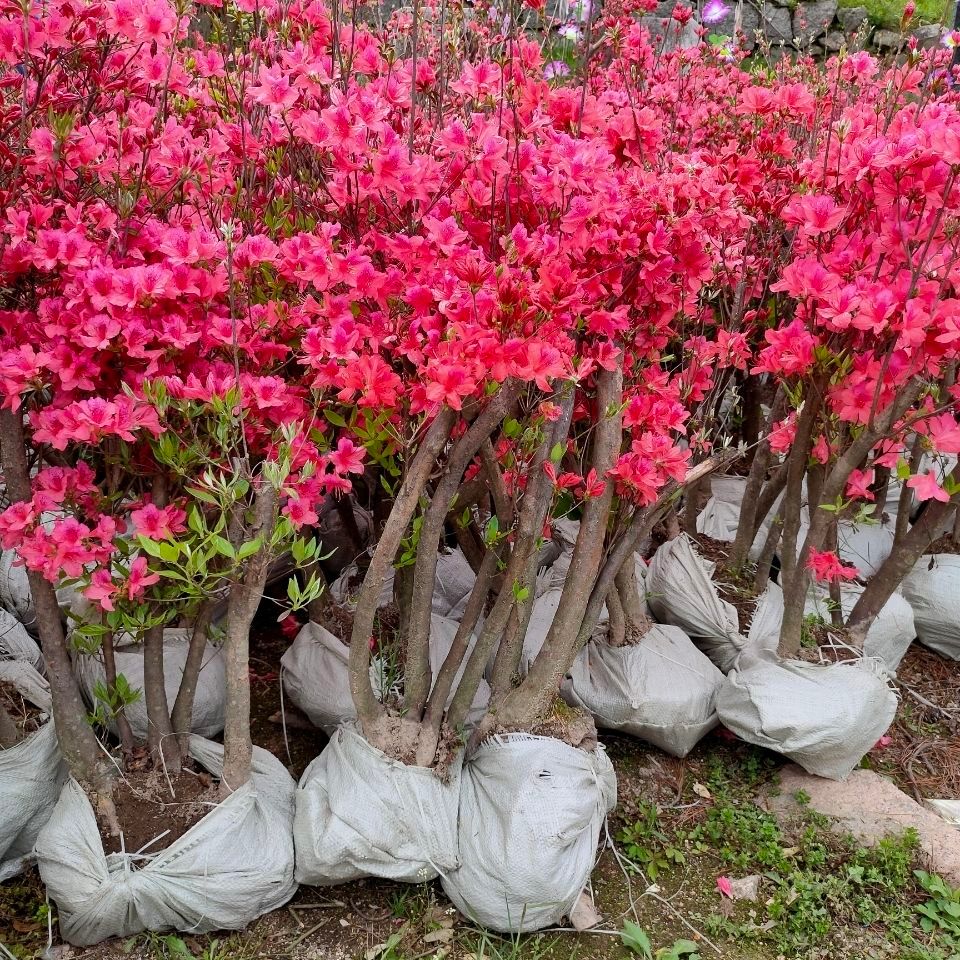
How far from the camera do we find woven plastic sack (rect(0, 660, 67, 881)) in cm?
225

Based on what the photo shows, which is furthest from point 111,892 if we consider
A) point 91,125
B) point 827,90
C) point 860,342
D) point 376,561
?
point 827,90

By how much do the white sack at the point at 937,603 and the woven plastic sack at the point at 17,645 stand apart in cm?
307

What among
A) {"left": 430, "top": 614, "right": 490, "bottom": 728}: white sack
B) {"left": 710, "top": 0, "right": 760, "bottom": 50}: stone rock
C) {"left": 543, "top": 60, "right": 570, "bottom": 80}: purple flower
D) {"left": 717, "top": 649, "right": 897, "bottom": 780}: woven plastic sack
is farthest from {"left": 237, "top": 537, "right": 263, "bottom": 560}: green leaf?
{"left": 710, "top": 0, "right": 760, "bottom": 50}: stone rock

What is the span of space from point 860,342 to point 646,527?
71 cm

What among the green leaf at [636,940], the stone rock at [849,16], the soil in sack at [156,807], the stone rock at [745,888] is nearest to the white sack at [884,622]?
the stone rock at [745,888]

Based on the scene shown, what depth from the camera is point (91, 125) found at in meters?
1.93

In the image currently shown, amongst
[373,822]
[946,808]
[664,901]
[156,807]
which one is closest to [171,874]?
[156,807]

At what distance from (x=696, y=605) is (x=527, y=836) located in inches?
46.2

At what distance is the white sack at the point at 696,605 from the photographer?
9.98 feet

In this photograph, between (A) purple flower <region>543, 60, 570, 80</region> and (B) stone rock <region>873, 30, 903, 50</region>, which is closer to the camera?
(A) purple flower <region>543, 60, 570, 80</region>

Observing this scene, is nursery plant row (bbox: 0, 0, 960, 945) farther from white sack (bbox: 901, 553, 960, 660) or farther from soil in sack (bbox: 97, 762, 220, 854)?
white sack (bbox: 901, 553, 960, 660)

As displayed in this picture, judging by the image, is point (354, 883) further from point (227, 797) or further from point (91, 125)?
point (91, 125)

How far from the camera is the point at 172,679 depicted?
2.70 m

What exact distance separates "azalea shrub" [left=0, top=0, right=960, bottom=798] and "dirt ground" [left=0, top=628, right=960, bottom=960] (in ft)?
1.26
